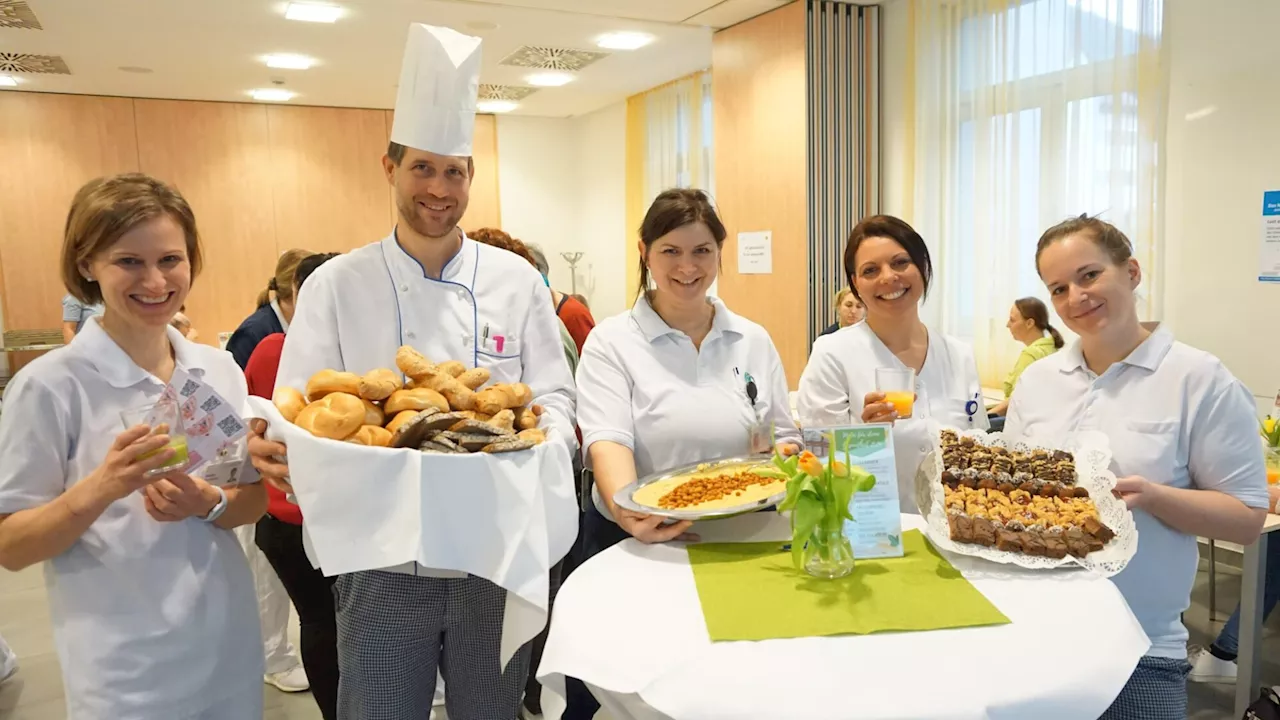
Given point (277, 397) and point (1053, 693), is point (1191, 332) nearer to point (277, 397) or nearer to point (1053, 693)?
point (1053, 693)

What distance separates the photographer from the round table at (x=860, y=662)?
103 cm

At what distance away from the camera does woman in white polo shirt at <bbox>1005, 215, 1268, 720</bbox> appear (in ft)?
4.93

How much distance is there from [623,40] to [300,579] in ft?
15.4

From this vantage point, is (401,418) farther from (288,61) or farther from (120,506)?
(288,61)

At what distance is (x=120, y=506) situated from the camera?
1.42m

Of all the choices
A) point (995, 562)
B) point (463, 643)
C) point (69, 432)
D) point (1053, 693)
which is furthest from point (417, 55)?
point (1053, 693)

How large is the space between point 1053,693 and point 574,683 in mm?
1459

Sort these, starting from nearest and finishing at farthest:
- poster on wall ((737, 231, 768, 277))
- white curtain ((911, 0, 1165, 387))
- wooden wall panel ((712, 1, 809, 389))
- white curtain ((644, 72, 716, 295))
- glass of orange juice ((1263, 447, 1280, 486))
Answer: glass of orange juice ((1263, 447, 1280, 486)) < white curtain ((911, 0, 1165, 387)) < wooden wall panel ((712, 1, 809, 389)) < poster on wall ((737, 231, 768, 277)) < white curtain ((644, 72, 716, 295))

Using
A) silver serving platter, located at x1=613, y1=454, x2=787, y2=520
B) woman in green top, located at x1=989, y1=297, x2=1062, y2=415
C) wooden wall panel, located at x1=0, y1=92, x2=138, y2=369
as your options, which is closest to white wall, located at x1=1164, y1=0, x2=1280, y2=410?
woman in green top, located at x1=989, y1=297, x2=1062, y2=415

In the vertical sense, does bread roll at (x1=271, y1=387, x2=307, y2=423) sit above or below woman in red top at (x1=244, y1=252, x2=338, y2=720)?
above

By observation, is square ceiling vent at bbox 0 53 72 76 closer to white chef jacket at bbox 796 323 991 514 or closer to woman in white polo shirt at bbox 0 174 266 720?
woman in white polo shirt at bbox 0 174 266 720

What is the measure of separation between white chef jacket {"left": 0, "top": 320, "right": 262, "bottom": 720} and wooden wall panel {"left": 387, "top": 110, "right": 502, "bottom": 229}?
7.61 metres

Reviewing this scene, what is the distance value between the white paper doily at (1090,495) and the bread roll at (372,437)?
37.4 inches

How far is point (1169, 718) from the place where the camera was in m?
1.46
